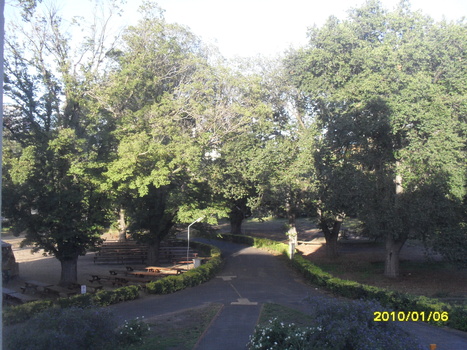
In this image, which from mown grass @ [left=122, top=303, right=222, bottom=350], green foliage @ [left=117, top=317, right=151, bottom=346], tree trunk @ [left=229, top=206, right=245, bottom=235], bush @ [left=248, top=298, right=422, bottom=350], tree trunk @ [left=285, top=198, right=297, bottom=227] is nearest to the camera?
bush @ [left=248, top=298, right=422, bottom=350]

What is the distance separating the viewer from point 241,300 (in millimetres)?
15602

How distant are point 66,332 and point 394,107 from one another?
15.8 meters

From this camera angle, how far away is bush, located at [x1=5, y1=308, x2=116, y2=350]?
662 cm

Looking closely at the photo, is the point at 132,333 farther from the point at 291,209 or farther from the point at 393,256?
the point at 291,209

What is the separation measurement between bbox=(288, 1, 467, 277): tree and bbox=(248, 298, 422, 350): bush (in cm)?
1120

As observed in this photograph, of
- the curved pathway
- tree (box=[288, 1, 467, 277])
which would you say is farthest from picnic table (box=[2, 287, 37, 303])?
tree (box=[288, 1, 467, 277])

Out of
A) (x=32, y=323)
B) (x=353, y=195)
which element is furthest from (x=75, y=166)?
(x=353, y=195)

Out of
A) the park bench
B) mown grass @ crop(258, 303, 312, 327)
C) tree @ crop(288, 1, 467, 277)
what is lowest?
the park bench

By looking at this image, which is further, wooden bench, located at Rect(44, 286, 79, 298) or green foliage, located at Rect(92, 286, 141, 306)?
wooden bench, located at Rect(44, 286, 79, 298)

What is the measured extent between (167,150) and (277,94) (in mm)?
12147

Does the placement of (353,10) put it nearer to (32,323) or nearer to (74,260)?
(74,260)

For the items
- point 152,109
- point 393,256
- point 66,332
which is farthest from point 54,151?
point 393,256

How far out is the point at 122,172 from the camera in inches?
648
